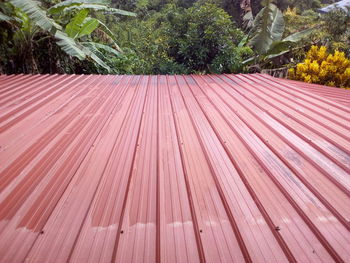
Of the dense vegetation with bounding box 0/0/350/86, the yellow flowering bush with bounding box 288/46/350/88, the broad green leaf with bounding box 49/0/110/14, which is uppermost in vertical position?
the broad green leaf with bounding box 49/0/110/14

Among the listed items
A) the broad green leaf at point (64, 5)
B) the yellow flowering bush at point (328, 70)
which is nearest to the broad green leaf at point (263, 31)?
the yellow flowering bush at point (328, 70)

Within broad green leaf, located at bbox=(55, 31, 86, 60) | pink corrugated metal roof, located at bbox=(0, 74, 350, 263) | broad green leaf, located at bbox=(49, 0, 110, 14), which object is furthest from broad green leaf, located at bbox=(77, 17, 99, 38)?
pink corrugated metal roof, located at bbox=(0, 74, 350, 263)

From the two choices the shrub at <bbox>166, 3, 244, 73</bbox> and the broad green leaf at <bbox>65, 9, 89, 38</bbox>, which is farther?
the shrub at <bbox>166, 3, 244, 73</bbox>

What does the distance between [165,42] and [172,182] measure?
325 inches

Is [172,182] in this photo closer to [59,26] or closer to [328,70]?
[59,26]

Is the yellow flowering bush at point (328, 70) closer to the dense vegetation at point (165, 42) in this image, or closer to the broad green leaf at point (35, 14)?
the dense vegetation at point (165, 42)

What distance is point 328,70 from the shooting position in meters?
7.75

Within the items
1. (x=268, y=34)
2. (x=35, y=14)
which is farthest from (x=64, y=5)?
(x=268, y=34)

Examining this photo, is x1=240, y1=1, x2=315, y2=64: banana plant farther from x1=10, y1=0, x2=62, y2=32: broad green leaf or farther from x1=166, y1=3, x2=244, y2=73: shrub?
x1=10, y1=0, x2=62, y2=32: broad green leaf

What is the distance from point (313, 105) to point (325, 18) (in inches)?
391

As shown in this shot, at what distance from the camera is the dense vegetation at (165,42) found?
21.9 ft

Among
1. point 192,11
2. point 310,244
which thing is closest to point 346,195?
point 310,244

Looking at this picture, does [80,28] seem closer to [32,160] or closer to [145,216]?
[32,160]

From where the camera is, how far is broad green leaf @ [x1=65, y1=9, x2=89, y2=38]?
21.8 ft
